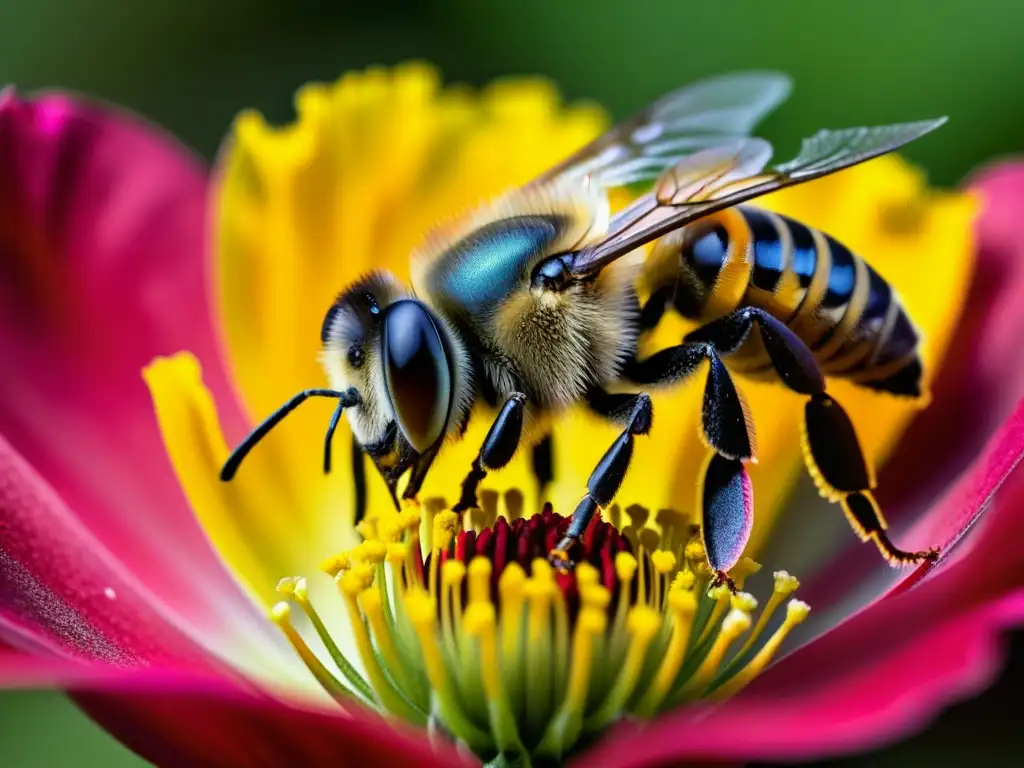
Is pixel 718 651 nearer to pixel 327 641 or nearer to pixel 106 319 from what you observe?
pixel 327 641

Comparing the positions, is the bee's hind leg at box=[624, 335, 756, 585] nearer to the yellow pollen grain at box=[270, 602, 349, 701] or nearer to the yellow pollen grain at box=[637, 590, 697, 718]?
the yellow pollen grain at box=[637, 590, 697, 718]

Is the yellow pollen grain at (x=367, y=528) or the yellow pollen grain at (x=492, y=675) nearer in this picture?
the yellow pollen grain at (x=492, y=675)

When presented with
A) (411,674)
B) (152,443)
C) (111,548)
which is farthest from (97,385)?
(411,674)

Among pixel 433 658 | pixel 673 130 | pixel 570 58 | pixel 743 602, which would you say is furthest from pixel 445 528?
pixel 570 58

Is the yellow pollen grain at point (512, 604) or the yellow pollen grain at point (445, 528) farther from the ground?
the yellow pollen grain at point (445, 528)

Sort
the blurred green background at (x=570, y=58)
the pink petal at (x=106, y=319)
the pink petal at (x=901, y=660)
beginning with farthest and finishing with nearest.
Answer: the blurred green background at (x=570, y=58) < the pink petal at (x=106, y=319) < the pink petal at (x=901, y=660)

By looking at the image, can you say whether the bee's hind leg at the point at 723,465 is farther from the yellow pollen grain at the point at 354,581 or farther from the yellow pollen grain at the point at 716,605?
the yellow pollen grain at the point at 354,581

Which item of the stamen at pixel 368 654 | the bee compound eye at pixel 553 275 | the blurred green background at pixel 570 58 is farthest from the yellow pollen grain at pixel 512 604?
the blurred green background at pixel 570 58
